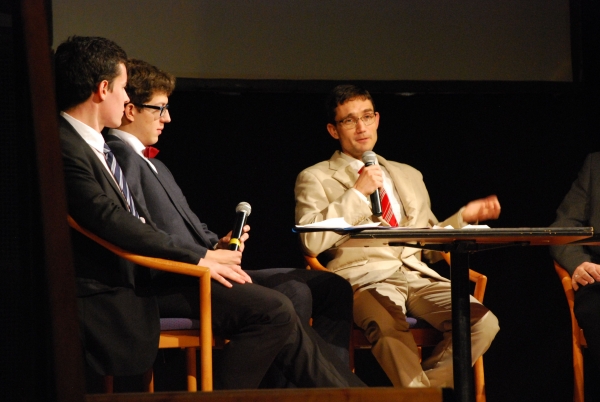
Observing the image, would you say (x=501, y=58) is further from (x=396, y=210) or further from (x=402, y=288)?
(x=402, y=288)

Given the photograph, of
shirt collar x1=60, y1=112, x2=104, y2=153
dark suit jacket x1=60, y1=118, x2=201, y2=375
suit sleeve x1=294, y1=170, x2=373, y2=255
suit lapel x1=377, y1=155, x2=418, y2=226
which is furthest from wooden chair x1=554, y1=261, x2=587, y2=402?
shirt collar x1=60, y1=112, x2=104, y2=153

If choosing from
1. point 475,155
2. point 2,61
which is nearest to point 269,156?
point 475,155

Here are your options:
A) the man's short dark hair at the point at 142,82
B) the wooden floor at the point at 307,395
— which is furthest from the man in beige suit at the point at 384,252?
the wooden floor at the point at 307,395

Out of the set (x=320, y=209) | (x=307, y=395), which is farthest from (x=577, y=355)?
(x=307, y=395)

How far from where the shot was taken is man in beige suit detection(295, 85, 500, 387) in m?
2.46

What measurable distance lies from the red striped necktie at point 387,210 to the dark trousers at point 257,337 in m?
0.75

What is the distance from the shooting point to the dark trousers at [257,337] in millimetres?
2055

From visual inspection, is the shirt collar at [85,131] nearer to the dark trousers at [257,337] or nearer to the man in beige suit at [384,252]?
the dark trousers at [257,337]

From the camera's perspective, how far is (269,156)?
11.0 ft

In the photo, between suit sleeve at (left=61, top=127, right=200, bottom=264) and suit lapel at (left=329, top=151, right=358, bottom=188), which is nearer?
suit sleeve at (left=61, top=127, right=200, bottom=264)

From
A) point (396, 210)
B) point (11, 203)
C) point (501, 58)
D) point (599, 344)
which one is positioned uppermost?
point (501, 58)

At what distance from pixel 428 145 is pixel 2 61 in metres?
2.81

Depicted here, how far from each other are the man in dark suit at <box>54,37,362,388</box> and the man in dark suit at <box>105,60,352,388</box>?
15 cm

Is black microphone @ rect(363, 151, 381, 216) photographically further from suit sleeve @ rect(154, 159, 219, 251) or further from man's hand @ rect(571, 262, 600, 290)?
man's hand @ rect(571, 262, 600, 290)
